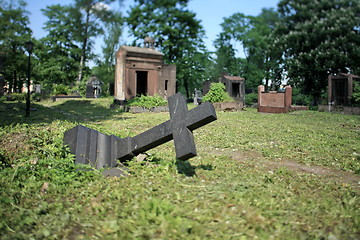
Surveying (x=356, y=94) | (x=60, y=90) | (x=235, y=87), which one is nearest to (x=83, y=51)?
(x=60, y=90)

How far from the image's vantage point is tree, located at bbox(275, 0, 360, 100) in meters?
28.0

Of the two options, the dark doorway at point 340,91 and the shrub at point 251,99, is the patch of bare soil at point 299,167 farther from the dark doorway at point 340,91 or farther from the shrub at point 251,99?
the shrub at point 251,99

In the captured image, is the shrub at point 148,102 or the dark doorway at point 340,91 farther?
the dark doorway at point 340,91

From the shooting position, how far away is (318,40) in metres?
30.5

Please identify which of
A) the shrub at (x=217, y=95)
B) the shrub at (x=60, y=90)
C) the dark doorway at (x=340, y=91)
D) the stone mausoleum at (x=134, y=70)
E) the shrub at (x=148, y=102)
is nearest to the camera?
the shrub at (x=148, y=102)

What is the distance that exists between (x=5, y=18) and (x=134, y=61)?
27460 millimetres

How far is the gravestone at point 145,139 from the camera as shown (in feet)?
12.6

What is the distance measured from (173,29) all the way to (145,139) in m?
32.1

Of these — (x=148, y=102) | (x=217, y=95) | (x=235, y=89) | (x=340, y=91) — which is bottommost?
(x=148, y=102)

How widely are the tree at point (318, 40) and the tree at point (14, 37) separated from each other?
31.0 metres

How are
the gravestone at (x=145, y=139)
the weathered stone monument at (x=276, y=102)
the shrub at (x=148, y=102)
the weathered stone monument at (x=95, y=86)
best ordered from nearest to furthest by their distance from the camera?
the gravestone at (x=145, y=139) → the shrub at (x=148, y=102) → the weathered stone monument at (x=276, y=102) → the weathered stone monument at (x=95, y=86)

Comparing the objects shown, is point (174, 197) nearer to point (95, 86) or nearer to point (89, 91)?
point (89, 91)

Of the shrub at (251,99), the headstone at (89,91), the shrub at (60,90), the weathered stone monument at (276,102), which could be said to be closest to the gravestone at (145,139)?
the weathered stone monument at (276,102)

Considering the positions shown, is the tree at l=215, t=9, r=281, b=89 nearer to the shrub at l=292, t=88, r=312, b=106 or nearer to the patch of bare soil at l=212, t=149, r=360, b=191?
the shrub at l=292, t=88, r=312, b=106
